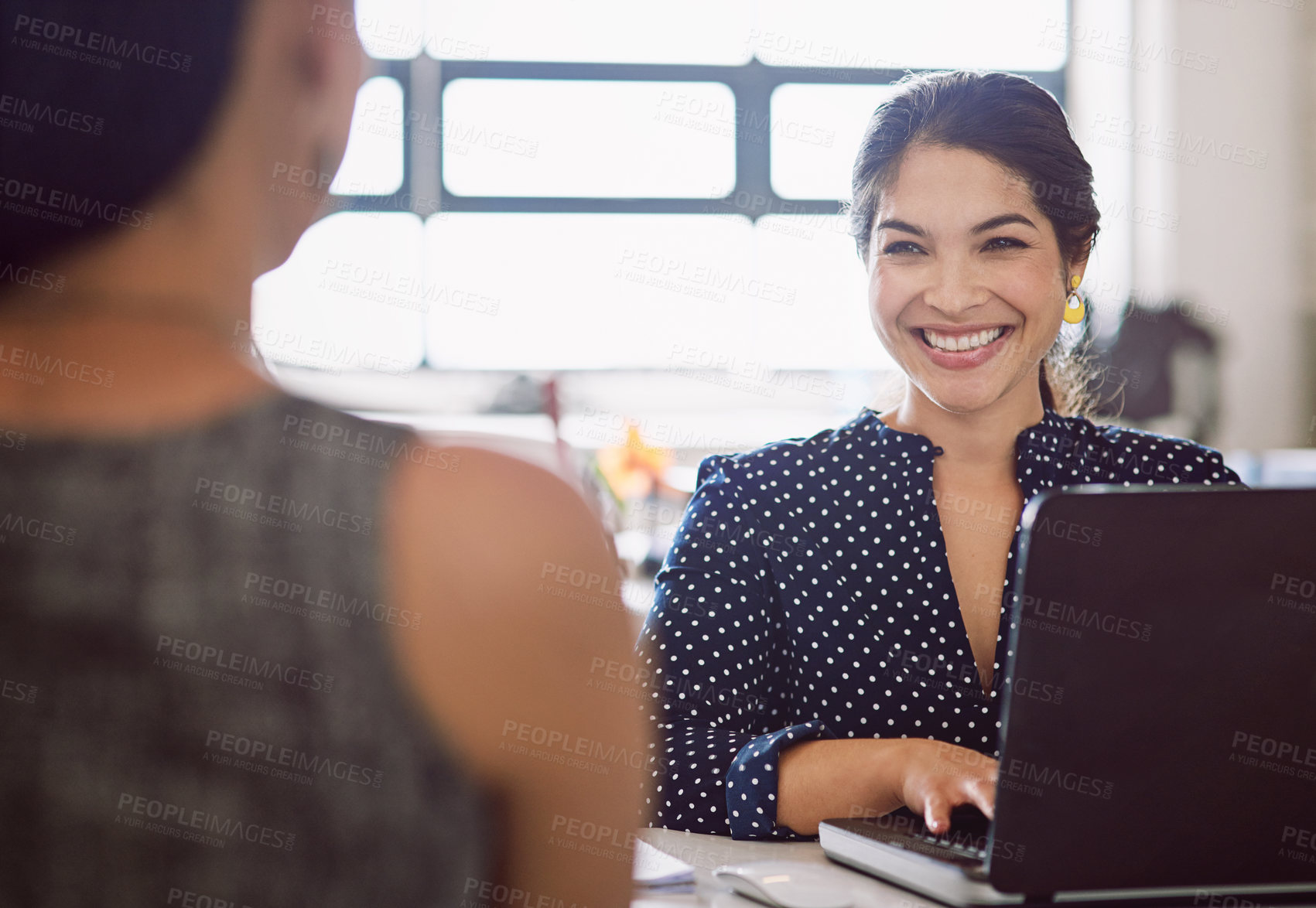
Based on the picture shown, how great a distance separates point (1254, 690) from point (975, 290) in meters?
0.82

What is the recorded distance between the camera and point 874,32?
14.6 ft

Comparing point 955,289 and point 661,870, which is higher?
point 955,289

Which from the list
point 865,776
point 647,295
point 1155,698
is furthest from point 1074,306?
point 647,295

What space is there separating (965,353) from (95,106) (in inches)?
47.8

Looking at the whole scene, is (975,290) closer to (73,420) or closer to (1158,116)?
(73,420)

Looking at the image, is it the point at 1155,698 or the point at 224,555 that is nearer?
the point at 224,555

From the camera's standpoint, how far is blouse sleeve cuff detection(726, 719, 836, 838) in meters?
1.03

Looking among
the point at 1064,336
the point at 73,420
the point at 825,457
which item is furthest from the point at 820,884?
the point at 1064,336

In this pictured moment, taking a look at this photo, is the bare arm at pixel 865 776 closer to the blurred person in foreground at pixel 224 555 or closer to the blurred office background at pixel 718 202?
the blurred person in foreground at pixel 224 555

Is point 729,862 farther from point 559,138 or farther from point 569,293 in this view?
point 559,138

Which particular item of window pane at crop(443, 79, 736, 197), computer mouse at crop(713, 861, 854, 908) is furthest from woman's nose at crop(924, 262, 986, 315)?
window pane at crop(443, 79, 736, 197)

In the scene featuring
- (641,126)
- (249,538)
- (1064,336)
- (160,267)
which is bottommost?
(249,538)

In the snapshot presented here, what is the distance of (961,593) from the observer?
135cm

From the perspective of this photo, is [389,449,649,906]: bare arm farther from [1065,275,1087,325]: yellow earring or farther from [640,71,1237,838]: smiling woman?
[1065,275,1087,325]: yellow earring
